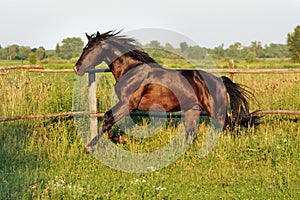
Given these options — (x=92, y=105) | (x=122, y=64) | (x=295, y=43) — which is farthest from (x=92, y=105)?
(x=295, y=43)

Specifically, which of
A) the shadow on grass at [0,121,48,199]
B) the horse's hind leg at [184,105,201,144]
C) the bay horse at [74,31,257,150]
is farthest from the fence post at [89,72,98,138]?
the horse's hind leg at [184,105,201,144]

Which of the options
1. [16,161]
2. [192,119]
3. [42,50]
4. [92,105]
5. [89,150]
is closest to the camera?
[16,161]

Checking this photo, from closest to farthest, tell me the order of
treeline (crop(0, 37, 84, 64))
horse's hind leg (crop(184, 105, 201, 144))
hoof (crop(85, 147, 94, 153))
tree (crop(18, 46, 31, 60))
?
hoof (crop(85, 147, 94, 153)) < horse's hind leg (crop(184, 105, 201, 144)) < treeline (crop(0, 37, 84, 64)) < tree (crop(18, 46, 31, 60))

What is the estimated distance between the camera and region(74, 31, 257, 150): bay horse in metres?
6.78

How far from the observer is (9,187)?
16.1ft

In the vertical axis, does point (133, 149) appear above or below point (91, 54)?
below

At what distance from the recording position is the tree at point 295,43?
59438mm

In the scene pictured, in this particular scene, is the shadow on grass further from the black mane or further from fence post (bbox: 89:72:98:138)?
the black mane

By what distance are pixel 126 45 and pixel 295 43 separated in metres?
58.7

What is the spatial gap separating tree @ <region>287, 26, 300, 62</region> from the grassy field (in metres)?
54.3

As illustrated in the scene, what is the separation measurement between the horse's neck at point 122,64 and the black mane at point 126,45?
80mm

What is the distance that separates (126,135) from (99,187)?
99.9 inches

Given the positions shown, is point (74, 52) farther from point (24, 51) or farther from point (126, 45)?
point (126, 45)

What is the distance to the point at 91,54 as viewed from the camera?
6758 mm
